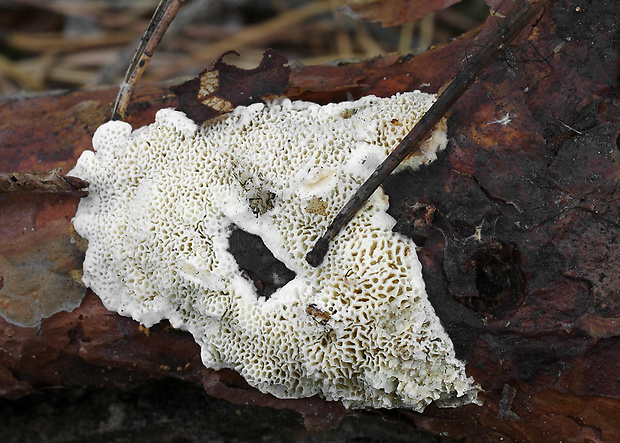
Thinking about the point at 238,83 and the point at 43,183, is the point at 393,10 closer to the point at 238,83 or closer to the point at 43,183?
the point at 238,83

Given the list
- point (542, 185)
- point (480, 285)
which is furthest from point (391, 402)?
point (542, 185)

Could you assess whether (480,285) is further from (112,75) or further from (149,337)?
(112,75)

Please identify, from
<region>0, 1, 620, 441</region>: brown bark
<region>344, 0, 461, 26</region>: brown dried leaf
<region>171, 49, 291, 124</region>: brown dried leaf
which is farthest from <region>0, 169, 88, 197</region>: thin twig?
<region>344, 0, 461, 26</region>: brown dried leaf

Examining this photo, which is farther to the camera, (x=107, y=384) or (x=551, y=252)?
(x=107, y=384)

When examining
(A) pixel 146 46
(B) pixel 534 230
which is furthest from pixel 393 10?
(B) pixel 534 230

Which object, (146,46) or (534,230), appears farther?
(146,46)

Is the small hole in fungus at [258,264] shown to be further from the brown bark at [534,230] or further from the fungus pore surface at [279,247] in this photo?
the brown bark at [534,230]

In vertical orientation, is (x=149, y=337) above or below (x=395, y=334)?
below
